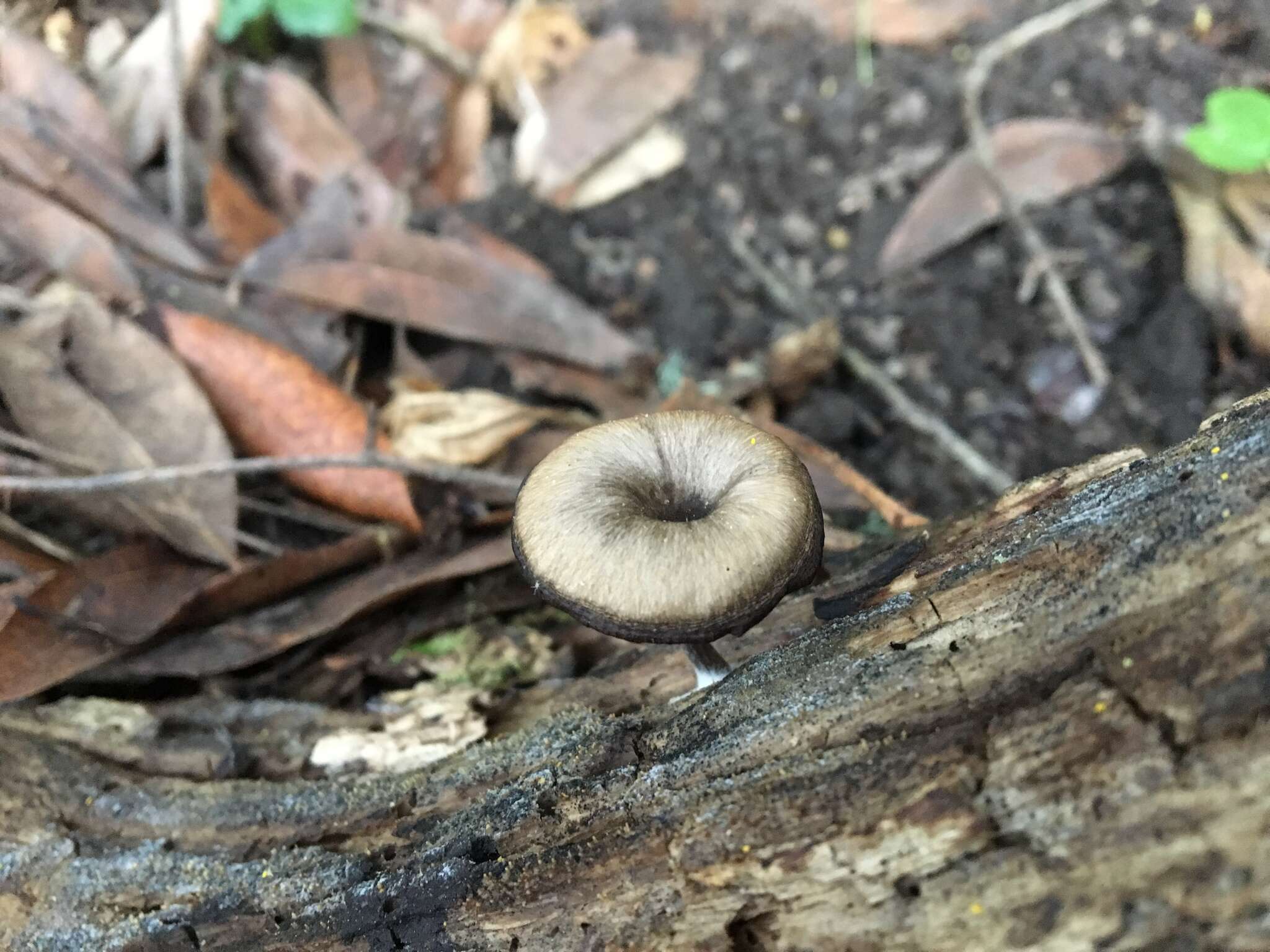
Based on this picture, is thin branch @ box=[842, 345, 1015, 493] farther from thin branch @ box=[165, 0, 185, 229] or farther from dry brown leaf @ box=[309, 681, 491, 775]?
thin branch @ box=[165, 0, 185, 229]

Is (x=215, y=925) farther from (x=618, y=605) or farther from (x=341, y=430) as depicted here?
(x=341, y=430)

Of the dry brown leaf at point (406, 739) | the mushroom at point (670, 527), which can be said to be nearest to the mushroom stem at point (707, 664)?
the mushroom at point (670, 527)

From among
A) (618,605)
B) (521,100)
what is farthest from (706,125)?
(618,605)

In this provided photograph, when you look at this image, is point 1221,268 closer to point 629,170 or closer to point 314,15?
point 629,170

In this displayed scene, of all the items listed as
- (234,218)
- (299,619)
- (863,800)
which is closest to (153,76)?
(234,218)

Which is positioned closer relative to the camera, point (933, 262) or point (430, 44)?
point (933, 262)

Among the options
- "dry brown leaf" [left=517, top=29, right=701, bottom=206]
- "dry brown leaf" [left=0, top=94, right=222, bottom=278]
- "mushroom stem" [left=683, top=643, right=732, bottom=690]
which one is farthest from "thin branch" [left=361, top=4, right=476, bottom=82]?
"mushroom stem" [left=683, top=643, right=732, bottom=690]
